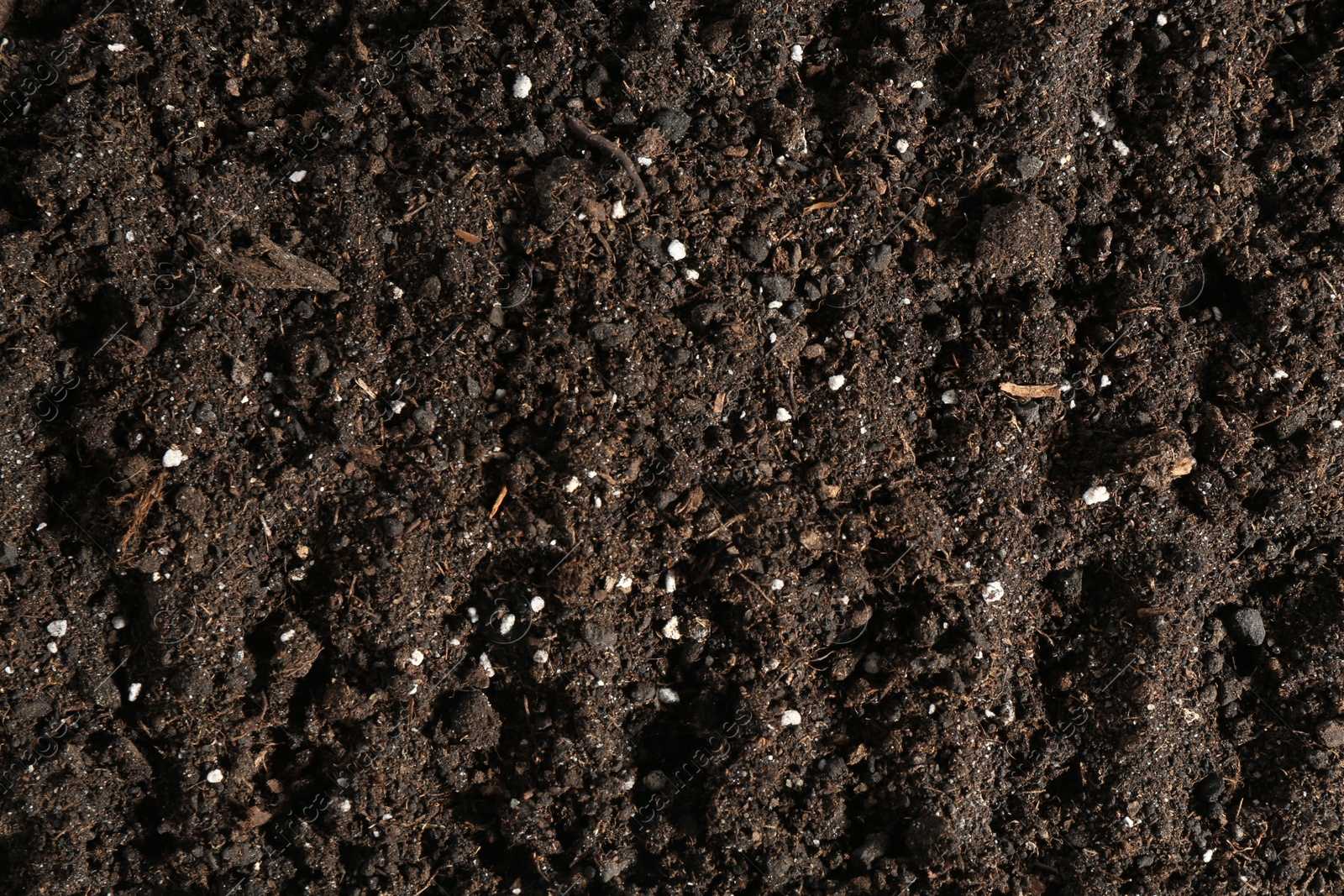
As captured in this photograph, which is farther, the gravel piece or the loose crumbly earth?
the gravel piece

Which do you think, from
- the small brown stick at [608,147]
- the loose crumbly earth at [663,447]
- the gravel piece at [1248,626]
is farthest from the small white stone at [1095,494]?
the small brown stick at [608,147]

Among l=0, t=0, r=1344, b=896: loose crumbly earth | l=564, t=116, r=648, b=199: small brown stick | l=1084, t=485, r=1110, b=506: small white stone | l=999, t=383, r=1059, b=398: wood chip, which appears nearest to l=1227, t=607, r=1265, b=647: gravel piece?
l=0, t=0, r=1344, b=896: loose crumbly earth

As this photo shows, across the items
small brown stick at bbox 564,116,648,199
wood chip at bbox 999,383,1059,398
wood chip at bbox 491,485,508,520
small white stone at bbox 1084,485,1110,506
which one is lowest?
wood chip at bbox 491,485,508,520

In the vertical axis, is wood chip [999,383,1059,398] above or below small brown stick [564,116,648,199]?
below

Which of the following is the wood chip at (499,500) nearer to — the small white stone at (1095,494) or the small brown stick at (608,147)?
the small brown stick at (608,147)

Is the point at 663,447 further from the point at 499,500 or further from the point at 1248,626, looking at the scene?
the point at 1248,626

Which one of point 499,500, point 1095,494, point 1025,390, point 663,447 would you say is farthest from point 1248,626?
point 499,500

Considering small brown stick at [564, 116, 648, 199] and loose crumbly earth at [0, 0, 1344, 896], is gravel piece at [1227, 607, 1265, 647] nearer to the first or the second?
loose crumbly earth at [0, 0, 1344, 896]

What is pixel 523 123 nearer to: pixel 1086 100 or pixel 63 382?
pixel 63 382
